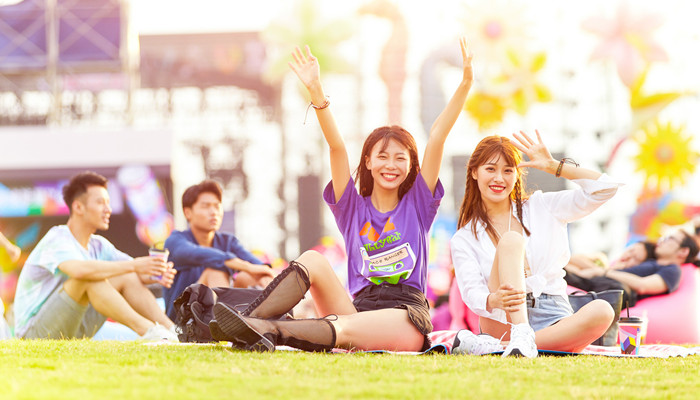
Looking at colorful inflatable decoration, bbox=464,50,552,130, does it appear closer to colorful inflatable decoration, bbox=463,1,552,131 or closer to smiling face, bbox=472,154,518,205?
colorful inflatable decoration, bbox=463,1,552,131

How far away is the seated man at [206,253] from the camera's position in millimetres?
4957

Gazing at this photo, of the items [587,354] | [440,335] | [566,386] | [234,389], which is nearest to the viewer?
[234,389]

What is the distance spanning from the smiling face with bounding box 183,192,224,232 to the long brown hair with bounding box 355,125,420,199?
1.80 metres

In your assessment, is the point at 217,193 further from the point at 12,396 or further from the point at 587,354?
the point at 12,396

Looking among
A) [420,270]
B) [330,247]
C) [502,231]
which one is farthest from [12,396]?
[330,247]

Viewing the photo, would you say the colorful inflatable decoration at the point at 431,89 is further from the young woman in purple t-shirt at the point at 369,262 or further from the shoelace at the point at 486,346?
the shoelace at the point at 486,346

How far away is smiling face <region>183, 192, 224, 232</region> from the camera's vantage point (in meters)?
A: 5.20

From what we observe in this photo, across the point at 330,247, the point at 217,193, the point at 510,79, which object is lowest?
the point at 330,247

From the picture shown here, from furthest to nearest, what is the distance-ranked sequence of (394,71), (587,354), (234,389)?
(394,71) < (587,354) < (234,389)

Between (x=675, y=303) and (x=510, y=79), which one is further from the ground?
(x=510, y=79)

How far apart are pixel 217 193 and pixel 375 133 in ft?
6.69

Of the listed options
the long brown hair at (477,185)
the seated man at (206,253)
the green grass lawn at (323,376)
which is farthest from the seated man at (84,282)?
the long brown hair at (477,185)

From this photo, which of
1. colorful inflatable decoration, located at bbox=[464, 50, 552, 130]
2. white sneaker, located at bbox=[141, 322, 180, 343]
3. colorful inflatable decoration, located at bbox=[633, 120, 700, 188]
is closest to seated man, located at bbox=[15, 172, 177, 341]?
white sneaker, located at bbox=[141, 322, 180, 343]

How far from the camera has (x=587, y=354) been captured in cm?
329
